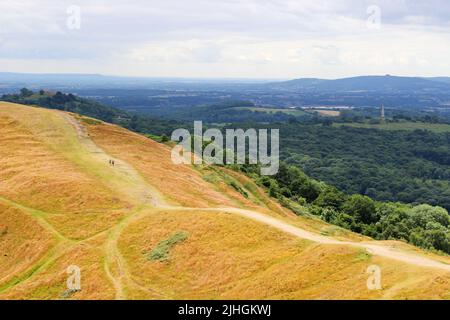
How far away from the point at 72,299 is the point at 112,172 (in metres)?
34.1

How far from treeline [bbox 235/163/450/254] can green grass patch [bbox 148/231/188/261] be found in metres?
52.0

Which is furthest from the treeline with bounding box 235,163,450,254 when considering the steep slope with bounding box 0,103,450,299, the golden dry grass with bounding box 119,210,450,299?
the golden dry grass with bounding box 119,210,450,299

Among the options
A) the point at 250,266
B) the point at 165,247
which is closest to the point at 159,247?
the point at 165,247

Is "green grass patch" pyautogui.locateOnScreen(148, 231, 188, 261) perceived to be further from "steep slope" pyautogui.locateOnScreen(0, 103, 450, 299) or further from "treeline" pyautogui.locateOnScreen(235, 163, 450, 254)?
"treeline" pyautogui.locateOnScreen(235, 163, 450, 254)

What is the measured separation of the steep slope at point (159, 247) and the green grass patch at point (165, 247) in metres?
0.13

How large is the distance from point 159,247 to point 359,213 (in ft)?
249

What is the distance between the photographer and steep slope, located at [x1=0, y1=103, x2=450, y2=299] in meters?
44.4

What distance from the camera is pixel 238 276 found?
47.2 m

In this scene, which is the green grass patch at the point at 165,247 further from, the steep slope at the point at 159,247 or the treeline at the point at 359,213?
the treeline at the point at 359,213

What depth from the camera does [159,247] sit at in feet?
178

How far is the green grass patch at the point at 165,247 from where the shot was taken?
5253cm
